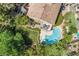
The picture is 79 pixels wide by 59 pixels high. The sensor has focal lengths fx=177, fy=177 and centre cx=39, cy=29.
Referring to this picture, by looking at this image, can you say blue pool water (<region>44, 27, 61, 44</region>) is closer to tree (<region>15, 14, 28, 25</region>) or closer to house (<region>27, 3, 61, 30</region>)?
house (<region>27, 3, 61, 30</region>)

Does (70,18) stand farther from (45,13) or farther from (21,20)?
(21,20)

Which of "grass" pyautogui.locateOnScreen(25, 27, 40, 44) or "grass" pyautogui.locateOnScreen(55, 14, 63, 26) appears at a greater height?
"grass" pyautogui.locateOnScreen(55, 14, 63, 26)

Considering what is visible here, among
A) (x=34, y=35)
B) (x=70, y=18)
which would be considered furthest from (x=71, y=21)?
(x=34, y=35)

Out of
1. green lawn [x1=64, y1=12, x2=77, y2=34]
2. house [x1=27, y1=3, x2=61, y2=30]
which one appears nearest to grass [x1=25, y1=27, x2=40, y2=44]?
house [x1=27, y1=3, x2=61, y2=30]

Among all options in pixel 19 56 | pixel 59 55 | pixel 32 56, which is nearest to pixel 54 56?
pixel 59 55

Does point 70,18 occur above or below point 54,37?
above

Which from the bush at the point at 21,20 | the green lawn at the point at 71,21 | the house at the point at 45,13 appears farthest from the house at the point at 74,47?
the bush at the point at 21,20
